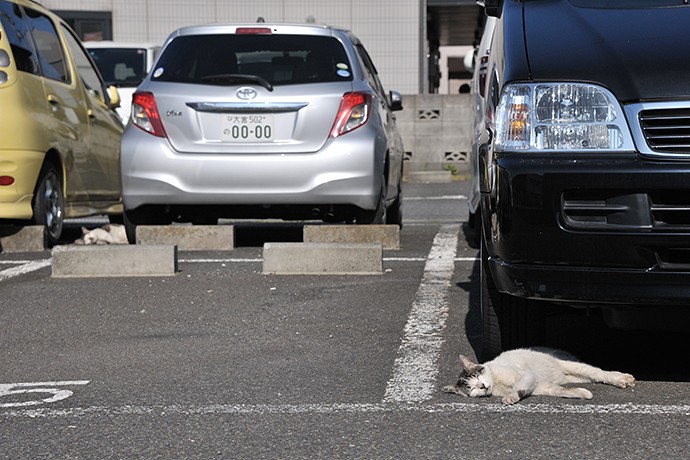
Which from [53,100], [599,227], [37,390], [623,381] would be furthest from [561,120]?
[53,100]

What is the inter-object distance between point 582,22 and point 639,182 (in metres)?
0.79

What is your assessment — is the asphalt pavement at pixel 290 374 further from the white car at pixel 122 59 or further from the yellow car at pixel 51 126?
the white car at pixel 122 59

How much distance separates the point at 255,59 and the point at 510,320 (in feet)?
14.5

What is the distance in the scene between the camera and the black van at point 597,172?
3.96 metres

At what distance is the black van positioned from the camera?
156 inches

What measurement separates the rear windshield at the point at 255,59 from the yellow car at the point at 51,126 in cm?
98

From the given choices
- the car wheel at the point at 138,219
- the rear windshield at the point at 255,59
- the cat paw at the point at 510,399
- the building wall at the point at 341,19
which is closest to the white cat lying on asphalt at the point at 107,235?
the car wheel at the point at 138,219

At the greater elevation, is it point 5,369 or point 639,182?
point 639,182

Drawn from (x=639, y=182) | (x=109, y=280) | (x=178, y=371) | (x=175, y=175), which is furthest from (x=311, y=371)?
(x=175, y=175)

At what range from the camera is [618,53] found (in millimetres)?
4207

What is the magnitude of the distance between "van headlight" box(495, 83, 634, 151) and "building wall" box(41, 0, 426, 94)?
17372 millimetres

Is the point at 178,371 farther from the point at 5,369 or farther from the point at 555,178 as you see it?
the point at 555,178

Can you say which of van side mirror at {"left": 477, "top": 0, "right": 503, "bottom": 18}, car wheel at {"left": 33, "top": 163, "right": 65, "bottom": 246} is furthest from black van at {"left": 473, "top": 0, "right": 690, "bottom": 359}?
car wheel at {"left": 33, "top": 163, "right": 65, "bottom": 246}

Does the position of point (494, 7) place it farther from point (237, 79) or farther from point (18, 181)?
point (18, 181)
